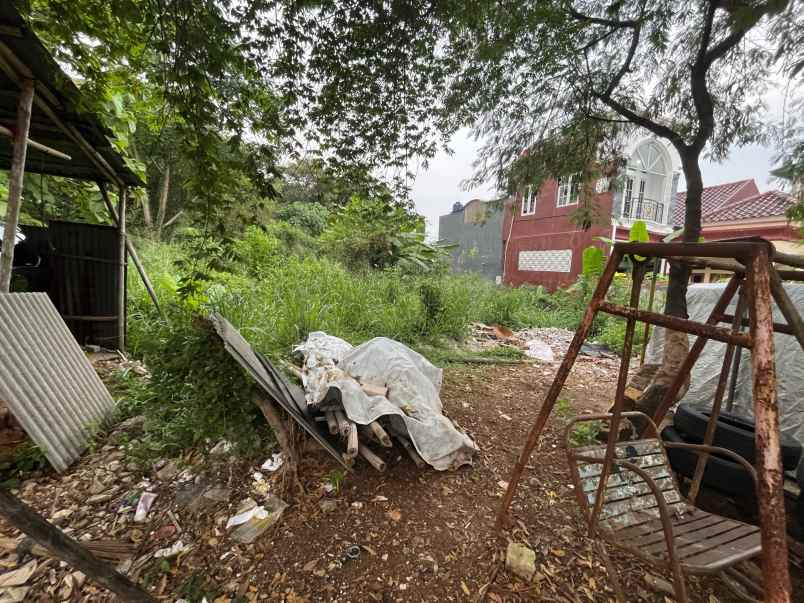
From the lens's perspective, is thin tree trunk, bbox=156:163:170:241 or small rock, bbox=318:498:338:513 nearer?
small rock, bbox=318:498:338:513

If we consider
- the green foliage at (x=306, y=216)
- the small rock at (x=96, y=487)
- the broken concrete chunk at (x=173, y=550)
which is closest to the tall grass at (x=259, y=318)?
the small rock at (x=96, y=487)

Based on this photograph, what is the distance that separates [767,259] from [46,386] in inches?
148

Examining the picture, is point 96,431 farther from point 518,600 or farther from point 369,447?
point 518,600

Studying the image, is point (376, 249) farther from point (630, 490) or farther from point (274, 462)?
point (630, 490)


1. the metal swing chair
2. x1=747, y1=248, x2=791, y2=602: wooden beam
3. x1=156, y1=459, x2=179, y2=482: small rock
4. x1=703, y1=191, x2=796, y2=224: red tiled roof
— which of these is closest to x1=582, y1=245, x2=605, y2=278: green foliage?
x1=703, y1=191, x2=796, y2=224: red tiled roof

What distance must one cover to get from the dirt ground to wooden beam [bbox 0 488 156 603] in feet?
1.88

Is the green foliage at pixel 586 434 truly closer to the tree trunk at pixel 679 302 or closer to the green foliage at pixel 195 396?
the tree trunk at pixel 679 302

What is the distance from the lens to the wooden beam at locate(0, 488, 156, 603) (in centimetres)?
75

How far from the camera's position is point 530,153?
11.5ft

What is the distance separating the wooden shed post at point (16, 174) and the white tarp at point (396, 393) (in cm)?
217

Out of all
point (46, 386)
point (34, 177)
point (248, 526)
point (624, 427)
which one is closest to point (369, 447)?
point (248, 526)

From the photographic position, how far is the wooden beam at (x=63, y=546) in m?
0.75

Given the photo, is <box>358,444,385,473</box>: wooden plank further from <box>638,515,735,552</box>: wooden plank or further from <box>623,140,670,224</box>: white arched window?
<box>623,140,670,224</box>: white arched window

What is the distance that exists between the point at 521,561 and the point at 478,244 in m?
16.3
